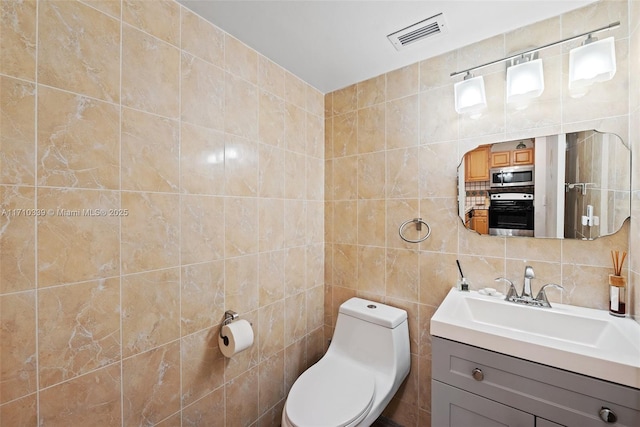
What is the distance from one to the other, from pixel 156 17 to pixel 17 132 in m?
0.69

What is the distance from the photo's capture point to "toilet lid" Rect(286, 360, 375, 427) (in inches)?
45.4

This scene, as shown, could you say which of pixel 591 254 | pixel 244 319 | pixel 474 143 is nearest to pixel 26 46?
pixel 244 319

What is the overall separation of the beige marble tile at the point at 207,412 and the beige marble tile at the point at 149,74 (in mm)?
1320

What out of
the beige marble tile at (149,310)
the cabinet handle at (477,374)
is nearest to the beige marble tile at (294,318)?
the beige marble tile at (149,310)

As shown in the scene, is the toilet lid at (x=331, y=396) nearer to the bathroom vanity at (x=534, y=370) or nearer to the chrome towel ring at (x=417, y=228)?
the bathroom vanity at (x=534, y=370)

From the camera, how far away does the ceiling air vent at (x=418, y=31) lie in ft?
4.24

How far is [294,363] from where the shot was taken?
178cm

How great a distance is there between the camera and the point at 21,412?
81 centimetres

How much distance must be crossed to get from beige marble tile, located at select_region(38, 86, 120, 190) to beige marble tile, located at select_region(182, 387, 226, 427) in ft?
3.41

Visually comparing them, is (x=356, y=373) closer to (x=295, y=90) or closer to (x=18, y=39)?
(x=295, y=90)

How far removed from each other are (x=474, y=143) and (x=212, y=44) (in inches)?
57.4

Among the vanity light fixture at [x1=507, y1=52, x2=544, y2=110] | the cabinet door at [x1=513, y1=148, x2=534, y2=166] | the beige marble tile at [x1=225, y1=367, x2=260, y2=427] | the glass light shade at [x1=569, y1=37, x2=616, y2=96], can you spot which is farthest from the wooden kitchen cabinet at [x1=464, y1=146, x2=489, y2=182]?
the beige marble tile at [x1=225, y1=367, x2=260, y2=427]

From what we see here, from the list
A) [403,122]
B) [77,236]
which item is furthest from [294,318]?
[403,122]

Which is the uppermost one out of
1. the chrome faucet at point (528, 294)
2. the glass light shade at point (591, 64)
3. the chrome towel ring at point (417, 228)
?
the glass light shade at point (591, 64)
